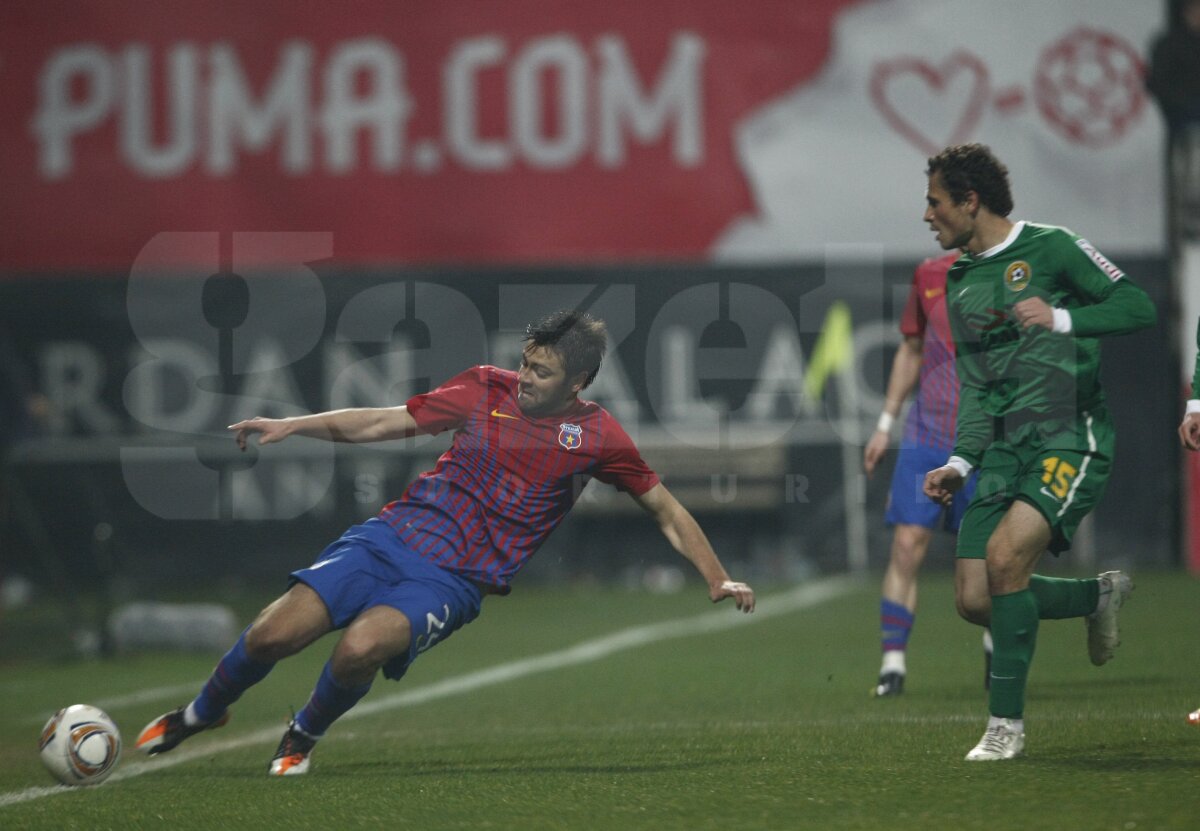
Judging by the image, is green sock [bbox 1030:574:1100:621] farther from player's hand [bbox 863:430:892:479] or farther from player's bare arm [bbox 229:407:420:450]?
player's bare arm [bbox 229:407:420:450]

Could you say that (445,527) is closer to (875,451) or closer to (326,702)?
(326,702)

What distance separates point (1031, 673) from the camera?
877 centimetres

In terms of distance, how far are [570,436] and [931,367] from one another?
2.75 metres

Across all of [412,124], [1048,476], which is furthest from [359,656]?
[412,124]

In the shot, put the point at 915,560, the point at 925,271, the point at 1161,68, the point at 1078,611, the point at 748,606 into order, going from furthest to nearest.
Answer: the point at 1161,68, the point at 915,560, the point at 925,271, the point at 1078,611, the point at 748,606

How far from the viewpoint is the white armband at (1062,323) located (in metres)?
5.33

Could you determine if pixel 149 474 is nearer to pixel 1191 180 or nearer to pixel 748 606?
pixel 1191 180

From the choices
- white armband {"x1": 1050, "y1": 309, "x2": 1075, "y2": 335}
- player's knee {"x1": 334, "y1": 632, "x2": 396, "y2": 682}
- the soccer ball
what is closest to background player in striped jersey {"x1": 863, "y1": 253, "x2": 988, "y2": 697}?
white armband {"x1": 1050, "y1": 309, "x2": 1075, "y2": 335}

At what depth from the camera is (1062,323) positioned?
5.34m

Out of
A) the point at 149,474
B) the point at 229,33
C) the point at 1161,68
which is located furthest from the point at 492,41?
the point at 1161,68

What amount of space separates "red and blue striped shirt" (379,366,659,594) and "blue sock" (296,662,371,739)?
0.51m

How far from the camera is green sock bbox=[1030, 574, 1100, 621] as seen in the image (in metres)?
5.84

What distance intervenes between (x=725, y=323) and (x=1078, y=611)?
12.3 metres

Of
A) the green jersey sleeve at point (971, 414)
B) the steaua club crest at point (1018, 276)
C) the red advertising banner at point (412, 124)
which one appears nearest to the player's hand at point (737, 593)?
the green jersey sleeve at point (971, 414)
